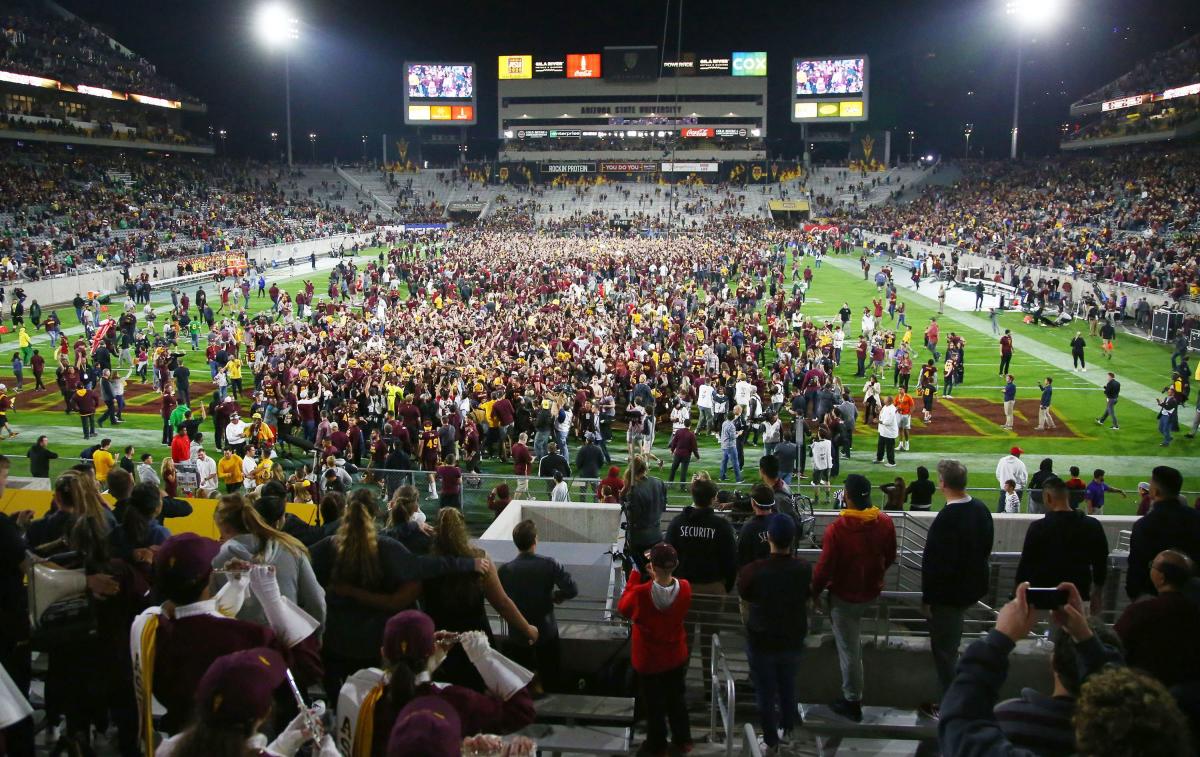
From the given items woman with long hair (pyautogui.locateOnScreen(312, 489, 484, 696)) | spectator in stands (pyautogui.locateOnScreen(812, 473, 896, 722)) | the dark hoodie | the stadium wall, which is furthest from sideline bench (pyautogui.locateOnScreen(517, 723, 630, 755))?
the stadium wall

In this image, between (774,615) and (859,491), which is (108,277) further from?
(774,615)

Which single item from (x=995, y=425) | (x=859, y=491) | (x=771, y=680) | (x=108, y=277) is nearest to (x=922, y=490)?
(x=859, y=491)

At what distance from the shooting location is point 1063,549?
5.35 meters

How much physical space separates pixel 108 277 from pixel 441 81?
207ft

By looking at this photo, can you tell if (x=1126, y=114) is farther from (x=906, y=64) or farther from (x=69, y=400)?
(x=69, y=400)

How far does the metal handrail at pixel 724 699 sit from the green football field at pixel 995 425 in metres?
6.23

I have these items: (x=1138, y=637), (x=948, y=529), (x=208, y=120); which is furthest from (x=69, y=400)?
(x=208, y=120)

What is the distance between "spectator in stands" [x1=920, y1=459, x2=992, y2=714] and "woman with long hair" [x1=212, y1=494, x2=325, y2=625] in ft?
11.2

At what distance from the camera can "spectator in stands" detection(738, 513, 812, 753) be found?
508 centimetres

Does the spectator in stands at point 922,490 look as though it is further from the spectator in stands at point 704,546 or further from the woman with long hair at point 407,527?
the woman with long hair at point 407,527

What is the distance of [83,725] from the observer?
4562 mm

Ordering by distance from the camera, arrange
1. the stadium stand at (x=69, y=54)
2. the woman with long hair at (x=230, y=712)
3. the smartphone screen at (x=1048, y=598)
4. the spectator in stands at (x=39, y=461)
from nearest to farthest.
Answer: the woman with long hair at (x=230, y=712), the smartphone screen at (x=1048, y=598), the spectator in stands at (x=39, y=461), the stadium stand at (x=69, y=54)

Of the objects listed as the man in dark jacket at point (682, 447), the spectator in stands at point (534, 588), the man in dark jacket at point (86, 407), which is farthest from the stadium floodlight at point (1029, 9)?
the spectator in stands at point (534, 588)

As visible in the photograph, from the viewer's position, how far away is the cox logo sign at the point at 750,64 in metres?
93.1
